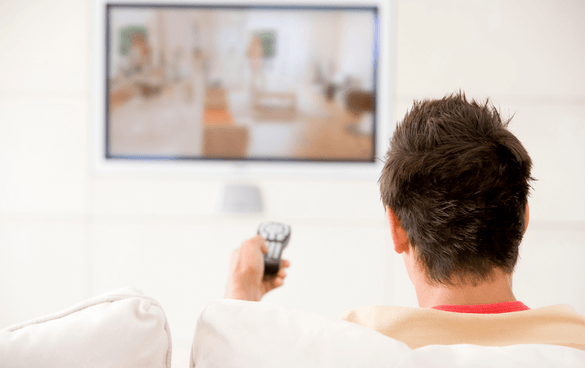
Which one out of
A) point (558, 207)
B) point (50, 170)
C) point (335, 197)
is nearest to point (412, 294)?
point (335, 197)

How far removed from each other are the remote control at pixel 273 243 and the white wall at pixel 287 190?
799 mm

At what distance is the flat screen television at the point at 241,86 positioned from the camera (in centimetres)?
207

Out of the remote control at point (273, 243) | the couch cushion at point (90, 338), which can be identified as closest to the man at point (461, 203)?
the couch cushion at point (90, 338)

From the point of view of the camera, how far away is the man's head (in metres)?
0.66

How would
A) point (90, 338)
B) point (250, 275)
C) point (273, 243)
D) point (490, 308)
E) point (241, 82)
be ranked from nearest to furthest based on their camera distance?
point (90, 338) → point (490, 308) → point (250, 275) → point (273, 243) → point (241, 82)

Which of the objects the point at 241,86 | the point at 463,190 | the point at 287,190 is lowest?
the point at 287,190

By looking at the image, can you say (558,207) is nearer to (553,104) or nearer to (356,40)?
(553,104)

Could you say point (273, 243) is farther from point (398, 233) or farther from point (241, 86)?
point (241, 86)

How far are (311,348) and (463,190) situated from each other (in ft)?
1.13

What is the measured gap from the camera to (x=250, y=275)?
100 cm

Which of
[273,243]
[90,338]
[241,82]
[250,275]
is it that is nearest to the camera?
[90,338]

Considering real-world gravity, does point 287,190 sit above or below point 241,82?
below

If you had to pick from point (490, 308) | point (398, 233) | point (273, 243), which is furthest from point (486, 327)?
point (273, 243)

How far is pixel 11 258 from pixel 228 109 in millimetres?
1276
